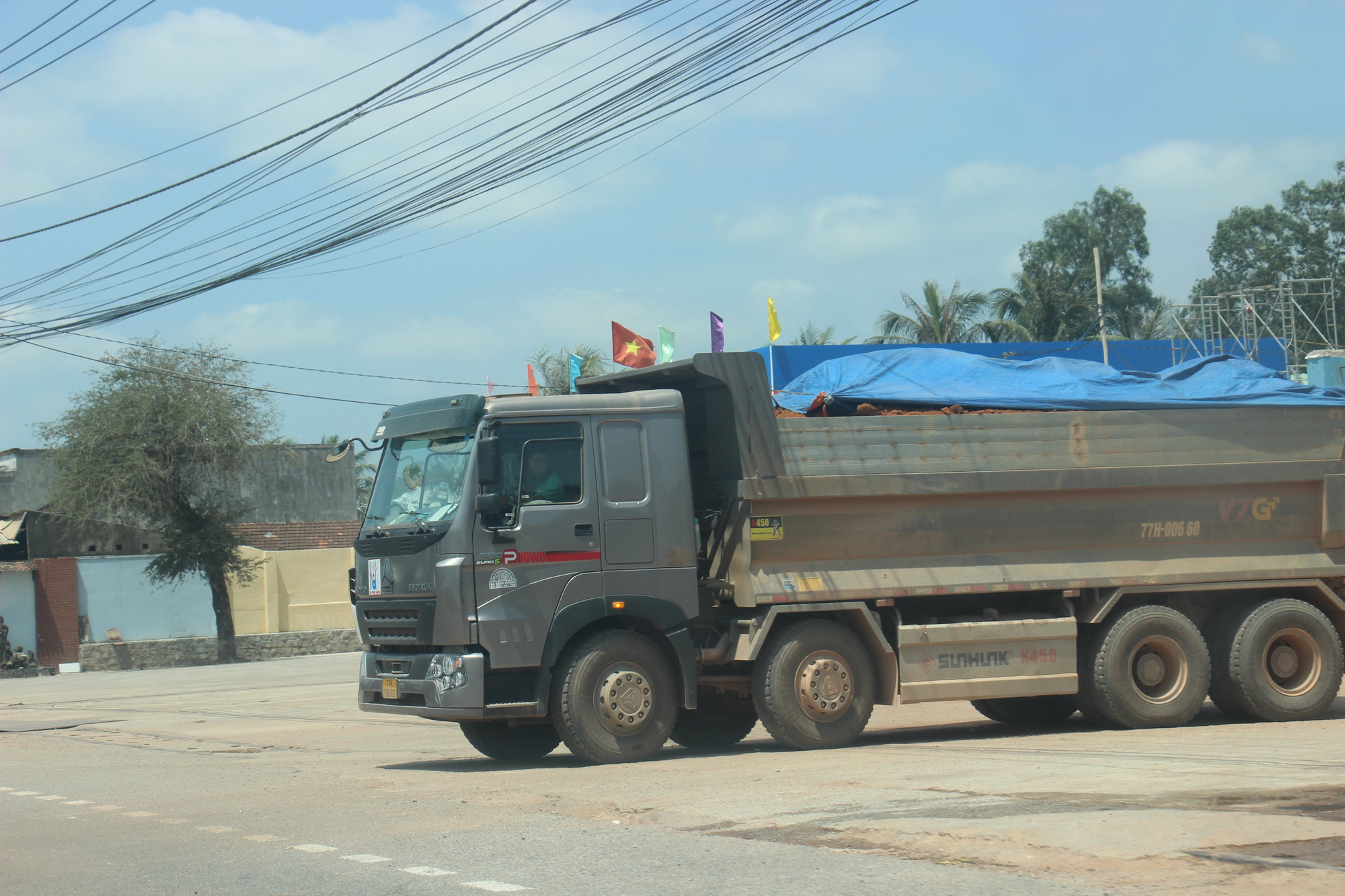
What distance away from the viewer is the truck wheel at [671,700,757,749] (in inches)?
452

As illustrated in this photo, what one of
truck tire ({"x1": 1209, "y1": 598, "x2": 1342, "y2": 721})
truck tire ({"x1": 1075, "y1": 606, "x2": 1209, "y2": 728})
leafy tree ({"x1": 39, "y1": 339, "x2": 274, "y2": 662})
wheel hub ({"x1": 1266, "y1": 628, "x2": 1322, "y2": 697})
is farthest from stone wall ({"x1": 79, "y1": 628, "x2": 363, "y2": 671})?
wheel hub ({"x1": 1266, "y1": 628, "x2": 1322, "y2": 697})

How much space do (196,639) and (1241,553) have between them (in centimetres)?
3238

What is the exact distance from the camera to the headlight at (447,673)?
955 cm

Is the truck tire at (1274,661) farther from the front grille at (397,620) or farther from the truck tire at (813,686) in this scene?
the front grille at (397,620)

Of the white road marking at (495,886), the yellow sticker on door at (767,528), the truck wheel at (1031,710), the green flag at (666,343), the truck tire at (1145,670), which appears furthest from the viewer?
the green flag at (666,343)

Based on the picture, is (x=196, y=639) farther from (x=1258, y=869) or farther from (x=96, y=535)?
A: (x=1258, y=869)

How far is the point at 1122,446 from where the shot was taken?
36.7 ft

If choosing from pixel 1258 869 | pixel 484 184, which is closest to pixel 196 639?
pixel 484 184

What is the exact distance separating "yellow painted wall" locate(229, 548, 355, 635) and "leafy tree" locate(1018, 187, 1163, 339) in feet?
108

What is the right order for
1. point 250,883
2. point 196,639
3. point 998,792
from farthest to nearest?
1. point 196,639
2. point 998,792
3. point 250,883

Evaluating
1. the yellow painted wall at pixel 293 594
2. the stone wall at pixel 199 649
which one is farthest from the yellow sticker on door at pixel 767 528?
the yellow painted wall at pixel 293 594

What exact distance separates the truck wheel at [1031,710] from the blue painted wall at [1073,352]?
15.9 metres

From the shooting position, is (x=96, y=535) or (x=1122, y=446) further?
(x=96, y=535)

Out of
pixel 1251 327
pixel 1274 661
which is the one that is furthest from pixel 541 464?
pixel 1251 327
